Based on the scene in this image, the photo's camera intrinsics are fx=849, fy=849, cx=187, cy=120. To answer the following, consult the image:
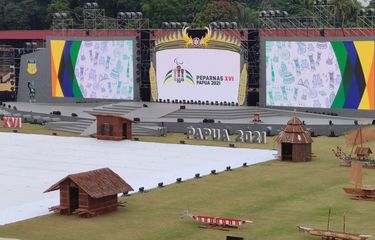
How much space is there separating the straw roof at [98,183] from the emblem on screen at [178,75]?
34847 mm

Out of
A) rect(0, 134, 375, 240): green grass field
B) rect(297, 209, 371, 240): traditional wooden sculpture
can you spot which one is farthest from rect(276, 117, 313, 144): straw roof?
rect(297, 209, 371, 240): traditional wooden sculpture

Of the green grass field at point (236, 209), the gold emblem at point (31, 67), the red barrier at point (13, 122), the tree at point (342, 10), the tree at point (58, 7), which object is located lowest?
the green grass field at point (236, 209)

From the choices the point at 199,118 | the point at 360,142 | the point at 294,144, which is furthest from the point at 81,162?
the point at 199,118

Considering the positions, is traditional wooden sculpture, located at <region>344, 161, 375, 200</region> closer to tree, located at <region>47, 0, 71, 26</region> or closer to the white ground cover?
the white ground cover

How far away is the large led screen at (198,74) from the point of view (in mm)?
66938

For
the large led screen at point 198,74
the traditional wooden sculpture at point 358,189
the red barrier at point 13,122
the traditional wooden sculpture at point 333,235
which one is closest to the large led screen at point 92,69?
the large led screen at point 198,74

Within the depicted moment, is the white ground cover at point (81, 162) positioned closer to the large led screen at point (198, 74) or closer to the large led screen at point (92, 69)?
the large led screen at point (198, 74)

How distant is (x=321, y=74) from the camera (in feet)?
207

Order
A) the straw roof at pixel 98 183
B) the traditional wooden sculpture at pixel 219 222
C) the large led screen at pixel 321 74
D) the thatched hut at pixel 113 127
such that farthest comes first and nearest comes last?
the large led screen at pixel 321 74
the thatched hut at pixel 113 127
the straw roof at pixel 98 183
the traditional wooden sculpture at pixel 219 222

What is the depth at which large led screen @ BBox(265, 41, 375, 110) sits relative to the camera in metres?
61.7

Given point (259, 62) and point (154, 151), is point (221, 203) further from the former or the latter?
point (259, 62)

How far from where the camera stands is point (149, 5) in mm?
108375

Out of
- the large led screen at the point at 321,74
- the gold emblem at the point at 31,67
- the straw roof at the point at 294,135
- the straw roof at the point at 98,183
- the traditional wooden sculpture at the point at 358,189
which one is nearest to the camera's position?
the straw roof at the point at 98,183

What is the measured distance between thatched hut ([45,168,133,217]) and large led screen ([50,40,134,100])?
38975mm
